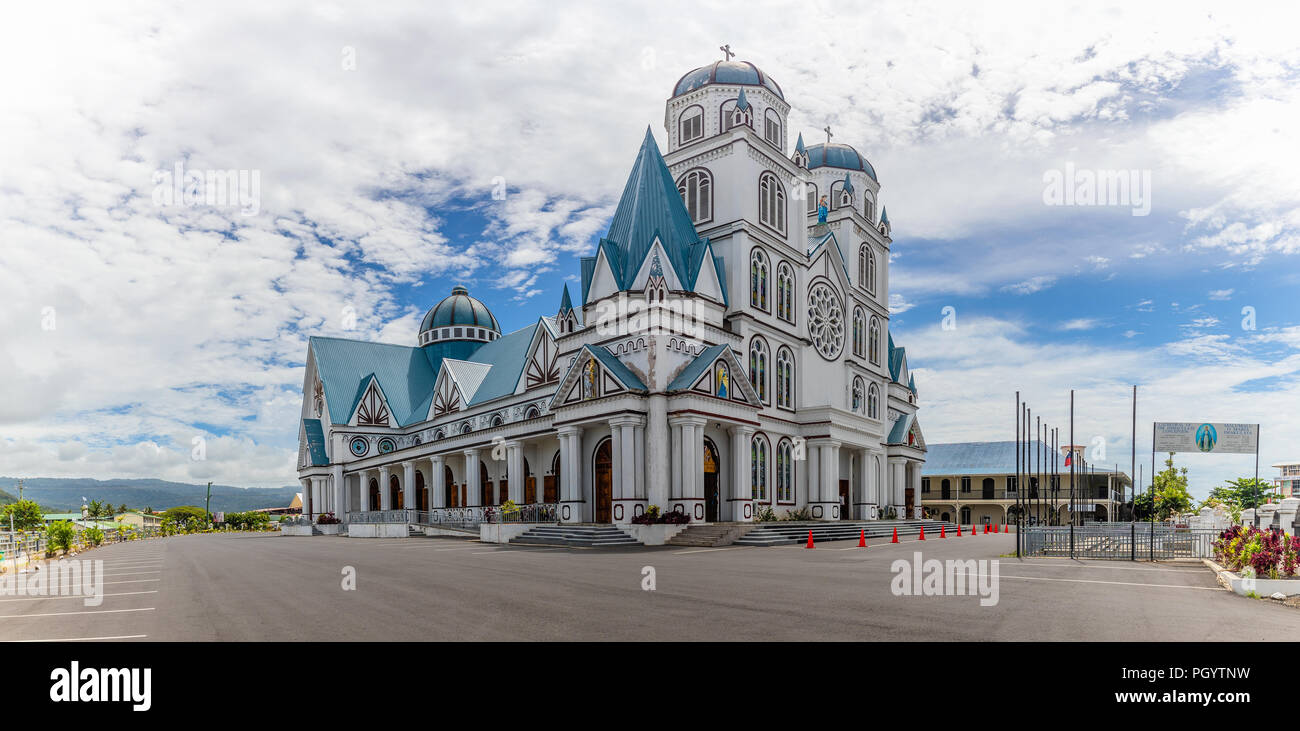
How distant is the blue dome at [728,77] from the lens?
42000mm

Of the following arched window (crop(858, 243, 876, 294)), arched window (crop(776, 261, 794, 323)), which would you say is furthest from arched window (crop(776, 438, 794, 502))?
arched window (crop(858, 243, 876, 294))

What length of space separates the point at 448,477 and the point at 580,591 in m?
41.6

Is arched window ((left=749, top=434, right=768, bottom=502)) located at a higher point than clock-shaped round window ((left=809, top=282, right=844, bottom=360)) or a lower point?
lower

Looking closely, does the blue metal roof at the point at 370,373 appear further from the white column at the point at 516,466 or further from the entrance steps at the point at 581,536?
the entrance steps at the point at 581,536

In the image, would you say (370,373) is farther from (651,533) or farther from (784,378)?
(651,533)

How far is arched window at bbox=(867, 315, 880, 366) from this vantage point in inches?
2092

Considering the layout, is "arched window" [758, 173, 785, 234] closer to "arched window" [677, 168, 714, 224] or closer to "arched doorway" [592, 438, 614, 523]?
"arched window" [677, 168, 714, 224]

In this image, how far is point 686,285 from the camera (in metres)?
36.3

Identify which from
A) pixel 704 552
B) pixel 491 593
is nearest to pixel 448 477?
→ pixel 704 552

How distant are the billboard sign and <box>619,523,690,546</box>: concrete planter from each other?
16779 millimetres

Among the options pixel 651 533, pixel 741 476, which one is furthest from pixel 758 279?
pixel 651 533

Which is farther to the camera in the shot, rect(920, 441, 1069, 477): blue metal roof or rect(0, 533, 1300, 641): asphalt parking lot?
rect(920, 441, 1069, 477): blue metal roof

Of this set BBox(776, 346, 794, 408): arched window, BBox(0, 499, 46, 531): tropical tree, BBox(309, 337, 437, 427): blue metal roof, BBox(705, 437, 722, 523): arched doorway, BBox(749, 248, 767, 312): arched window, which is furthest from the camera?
BBox(0, 499, 46, 531): tropical tree
